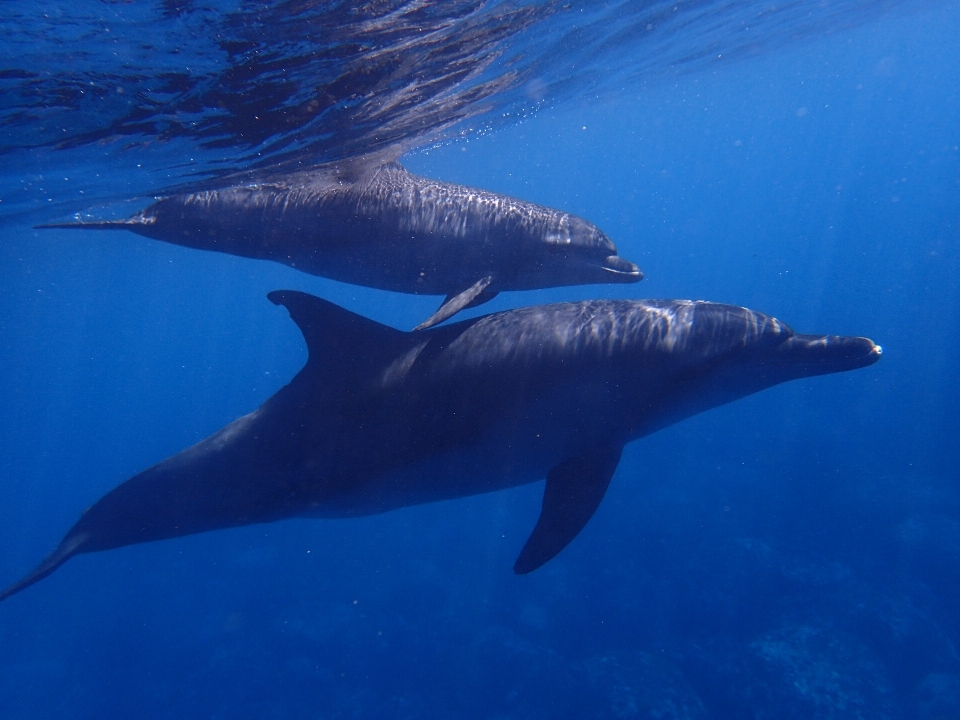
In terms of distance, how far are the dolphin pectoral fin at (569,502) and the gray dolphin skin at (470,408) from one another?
1 centimetres

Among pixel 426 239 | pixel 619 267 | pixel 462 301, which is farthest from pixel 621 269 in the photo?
pixel 426 239

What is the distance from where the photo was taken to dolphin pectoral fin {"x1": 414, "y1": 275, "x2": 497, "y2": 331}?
5.75m

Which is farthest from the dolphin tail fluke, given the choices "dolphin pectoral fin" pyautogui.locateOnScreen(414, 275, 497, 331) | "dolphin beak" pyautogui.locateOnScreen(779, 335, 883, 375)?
"dolphin beak" pyautogui.locateOnScreen(779, 335, 883, 375)

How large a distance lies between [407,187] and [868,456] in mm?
27172

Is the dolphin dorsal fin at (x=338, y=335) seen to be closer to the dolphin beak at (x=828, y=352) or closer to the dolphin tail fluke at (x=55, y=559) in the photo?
the dolphin tail fluke at (x=55, y=559)

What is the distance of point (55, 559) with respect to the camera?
570cm

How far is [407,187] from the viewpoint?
26.7 ft

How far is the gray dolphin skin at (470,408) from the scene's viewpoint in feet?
16.8

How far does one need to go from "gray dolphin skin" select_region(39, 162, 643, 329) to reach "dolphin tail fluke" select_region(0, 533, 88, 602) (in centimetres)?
440

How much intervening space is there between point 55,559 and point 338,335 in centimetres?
363

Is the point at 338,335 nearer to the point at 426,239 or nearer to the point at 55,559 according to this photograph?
the point at 426,239

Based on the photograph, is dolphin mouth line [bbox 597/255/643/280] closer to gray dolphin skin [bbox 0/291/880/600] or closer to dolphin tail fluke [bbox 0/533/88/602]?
gray dolphin skin [bbox 0/291/880/600]

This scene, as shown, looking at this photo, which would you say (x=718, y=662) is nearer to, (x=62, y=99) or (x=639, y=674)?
(x=639, y=674)

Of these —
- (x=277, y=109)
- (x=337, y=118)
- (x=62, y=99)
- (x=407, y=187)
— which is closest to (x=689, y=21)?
(x=337, y=118)
